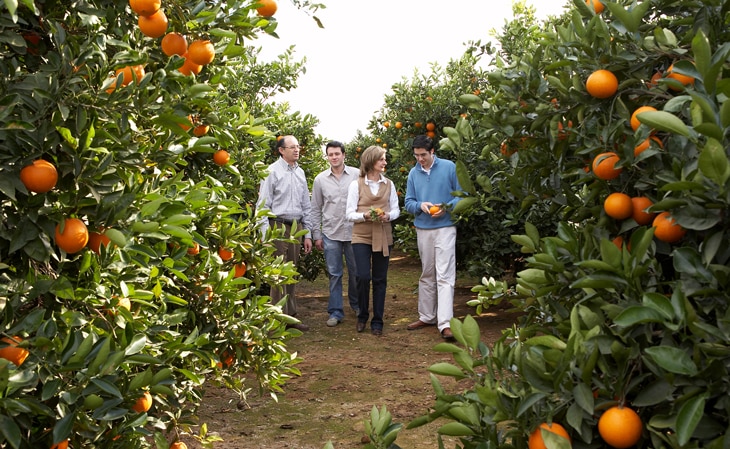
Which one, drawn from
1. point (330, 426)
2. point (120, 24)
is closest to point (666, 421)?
point (120, 24)

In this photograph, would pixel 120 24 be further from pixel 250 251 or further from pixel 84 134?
pixel 250 251

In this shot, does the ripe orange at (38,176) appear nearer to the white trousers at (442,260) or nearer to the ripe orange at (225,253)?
the ripe orange at (225,253)

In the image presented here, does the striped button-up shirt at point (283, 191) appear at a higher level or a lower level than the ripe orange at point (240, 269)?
higher

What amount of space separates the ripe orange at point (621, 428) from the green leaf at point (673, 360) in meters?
0.14

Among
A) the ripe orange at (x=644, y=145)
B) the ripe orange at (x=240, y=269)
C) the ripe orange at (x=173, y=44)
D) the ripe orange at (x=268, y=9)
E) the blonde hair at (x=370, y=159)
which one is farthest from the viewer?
the blonde hair at (x=370, y=159)

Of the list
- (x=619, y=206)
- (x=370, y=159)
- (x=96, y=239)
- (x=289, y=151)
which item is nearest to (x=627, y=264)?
(x=619, y=206)

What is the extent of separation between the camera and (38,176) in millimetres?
1589

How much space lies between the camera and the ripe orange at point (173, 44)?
2.08 meters

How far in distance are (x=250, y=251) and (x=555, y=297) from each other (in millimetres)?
1875

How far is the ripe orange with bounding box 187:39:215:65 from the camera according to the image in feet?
6.97

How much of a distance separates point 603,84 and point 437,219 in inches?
183

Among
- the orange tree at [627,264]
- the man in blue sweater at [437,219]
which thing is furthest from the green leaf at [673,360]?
the man in blue sweater at [437,219]

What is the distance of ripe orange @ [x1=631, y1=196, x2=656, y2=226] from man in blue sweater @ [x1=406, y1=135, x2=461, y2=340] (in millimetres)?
4514

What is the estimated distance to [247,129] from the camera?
10.4 ft
